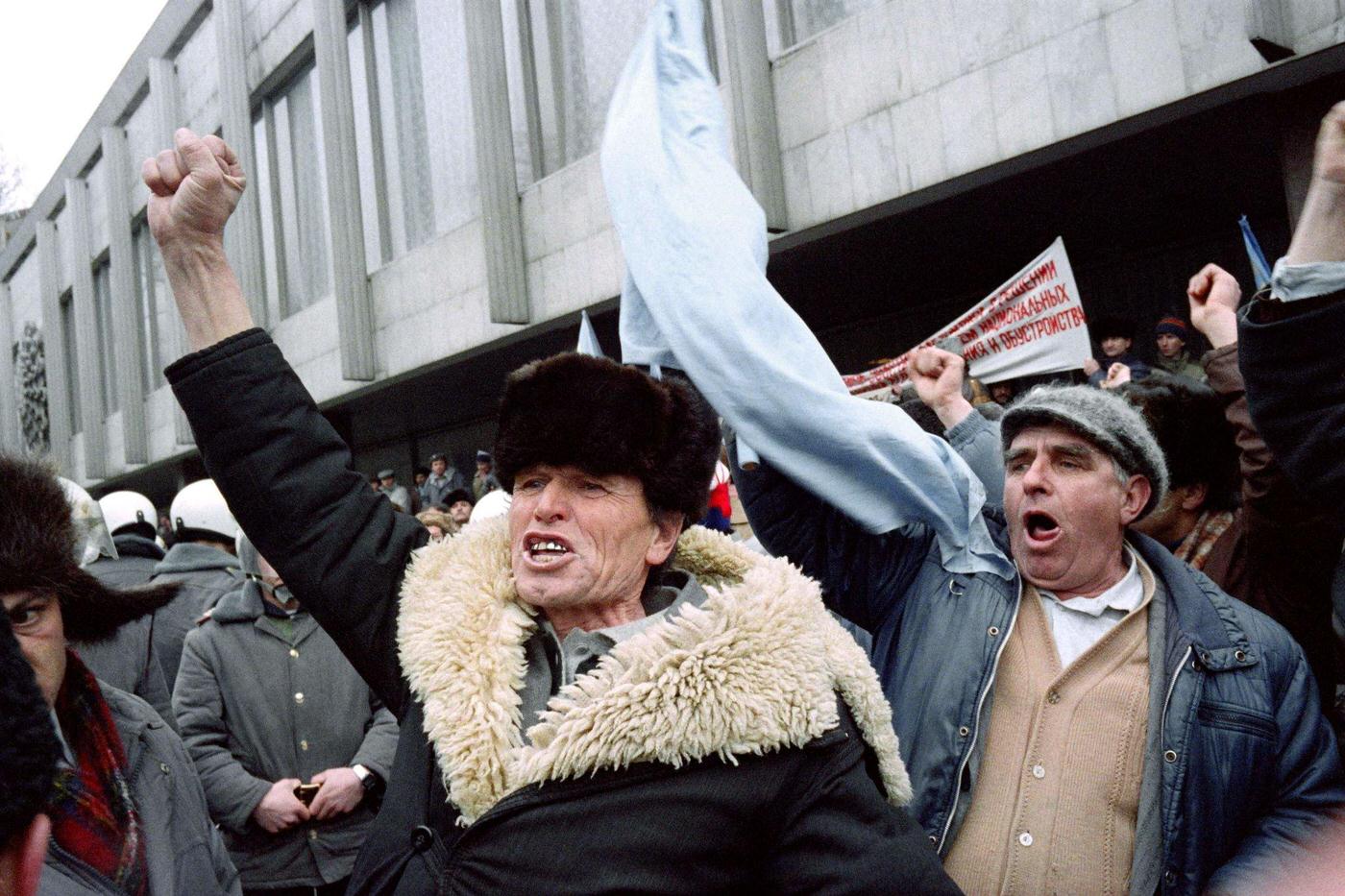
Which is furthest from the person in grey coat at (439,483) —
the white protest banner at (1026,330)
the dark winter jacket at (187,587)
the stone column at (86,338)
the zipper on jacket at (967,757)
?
the stone column at (86,338)

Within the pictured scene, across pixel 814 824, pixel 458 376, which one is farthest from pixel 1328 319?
pixel 458 376

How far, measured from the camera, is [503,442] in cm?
210

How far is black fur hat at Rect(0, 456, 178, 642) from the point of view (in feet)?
7.12

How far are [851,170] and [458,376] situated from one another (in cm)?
800

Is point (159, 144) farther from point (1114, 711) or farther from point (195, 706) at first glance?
point (1114, 711)

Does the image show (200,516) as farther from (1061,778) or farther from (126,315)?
(126,315)

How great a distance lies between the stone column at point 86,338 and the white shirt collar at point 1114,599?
27.7m

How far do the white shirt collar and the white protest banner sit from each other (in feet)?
12.3

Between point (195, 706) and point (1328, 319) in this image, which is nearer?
point (1328, 319)

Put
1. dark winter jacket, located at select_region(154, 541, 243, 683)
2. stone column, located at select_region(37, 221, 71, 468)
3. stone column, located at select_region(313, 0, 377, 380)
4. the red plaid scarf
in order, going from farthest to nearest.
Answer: stone column, located at select_region(37, 221, 71, 468)
stone column, located at select_region(313, 0, 377, 380)
dark winter jacket, located at select_region(154, 541, 243, 683)
the red plaid scarf

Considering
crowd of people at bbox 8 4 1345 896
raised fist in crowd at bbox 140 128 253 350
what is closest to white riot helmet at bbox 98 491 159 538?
crowd of people at bbox 8 4 1345 896

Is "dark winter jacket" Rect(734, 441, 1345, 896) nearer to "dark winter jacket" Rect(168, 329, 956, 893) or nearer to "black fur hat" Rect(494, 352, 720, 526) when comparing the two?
"black fur hat" Rect(494, 352, 720, 526)

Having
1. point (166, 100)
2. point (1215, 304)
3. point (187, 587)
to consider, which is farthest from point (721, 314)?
point (166, 100)

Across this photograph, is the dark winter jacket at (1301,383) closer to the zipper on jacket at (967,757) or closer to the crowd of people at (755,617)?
the crowd of people at (755,617)
